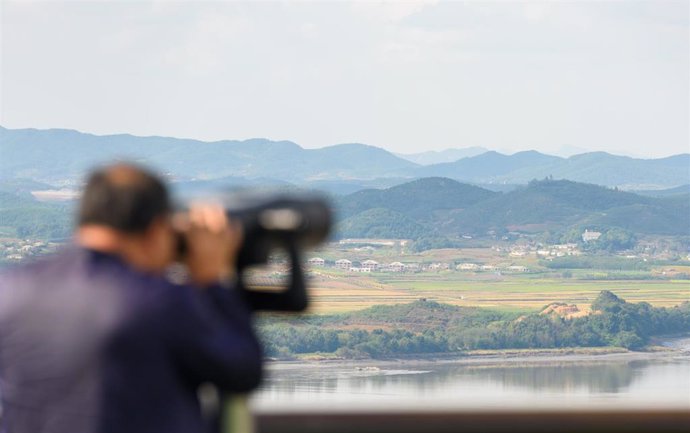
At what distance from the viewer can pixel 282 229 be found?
1484 millimetres

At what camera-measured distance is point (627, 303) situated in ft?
137

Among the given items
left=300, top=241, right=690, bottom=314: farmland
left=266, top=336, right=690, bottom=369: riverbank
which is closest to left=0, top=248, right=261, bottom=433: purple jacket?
left=266, top=336, right=690, bottom=369: riverbank

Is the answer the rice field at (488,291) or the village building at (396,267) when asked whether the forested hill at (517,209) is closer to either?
the village building at (396,267)

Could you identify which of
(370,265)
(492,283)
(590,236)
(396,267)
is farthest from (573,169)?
(370,265)

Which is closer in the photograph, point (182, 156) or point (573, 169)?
point (182, 156)

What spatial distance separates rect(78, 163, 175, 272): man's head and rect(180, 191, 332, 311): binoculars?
0.17 feet

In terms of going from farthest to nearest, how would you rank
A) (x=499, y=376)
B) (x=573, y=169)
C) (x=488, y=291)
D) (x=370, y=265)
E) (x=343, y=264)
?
(x=573, y=169)
(x=370, y=265)
(x=488, y=291)
(x=343, y=264)
(x=499, y=376)

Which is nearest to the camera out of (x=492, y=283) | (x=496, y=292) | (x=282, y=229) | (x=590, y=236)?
(x=282, y=229)

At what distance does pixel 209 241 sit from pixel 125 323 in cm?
14

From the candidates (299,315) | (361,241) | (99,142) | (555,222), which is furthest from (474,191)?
(299,315)

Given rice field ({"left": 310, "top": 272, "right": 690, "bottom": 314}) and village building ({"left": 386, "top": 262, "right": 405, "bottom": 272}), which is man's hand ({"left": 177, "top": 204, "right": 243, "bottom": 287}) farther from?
village building ({"left": 386, "top": 262, "right": 405, "bottom": 272})

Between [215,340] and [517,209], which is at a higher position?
[517,209]

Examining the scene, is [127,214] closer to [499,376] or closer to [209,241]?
[209,241]

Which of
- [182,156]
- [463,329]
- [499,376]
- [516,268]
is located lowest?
[499,376]
